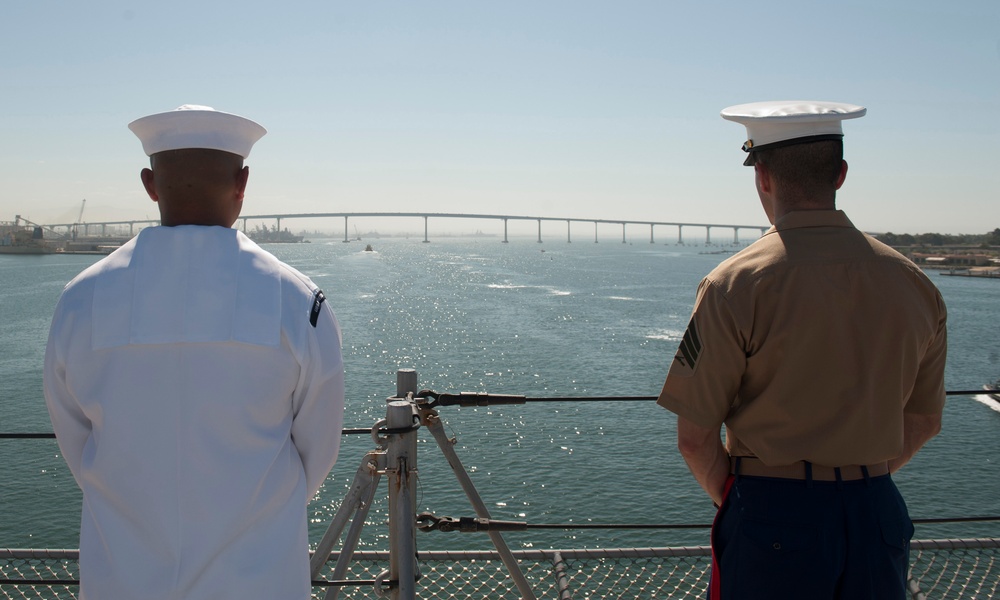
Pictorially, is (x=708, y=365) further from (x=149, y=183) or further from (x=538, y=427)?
(x=538, y=427)

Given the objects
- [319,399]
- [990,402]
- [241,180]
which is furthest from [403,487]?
[990,402]

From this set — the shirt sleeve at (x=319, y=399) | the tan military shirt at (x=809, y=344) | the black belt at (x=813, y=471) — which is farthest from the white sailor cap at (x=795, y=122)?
the shirt sleeve at (x=319, y=399)

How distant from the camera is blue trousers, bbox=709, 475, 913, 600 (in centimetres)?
179

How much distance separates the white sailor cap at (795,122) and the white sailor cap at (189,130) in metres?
1.26

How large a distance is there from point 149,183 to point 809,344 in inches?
61.1

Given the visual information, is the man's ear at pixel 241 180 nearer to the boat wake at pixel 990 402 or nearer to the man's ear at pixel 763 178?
the man's ear at pixel 763 178

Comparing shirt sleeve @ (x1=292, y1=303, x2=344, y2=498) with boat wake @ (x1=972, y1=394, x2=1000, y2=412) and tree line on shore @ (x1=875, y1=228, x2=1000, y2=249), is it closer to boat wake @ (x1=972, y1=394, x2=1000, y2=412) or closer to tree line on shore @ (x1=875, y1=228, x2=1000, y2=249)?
boat wake @ (x1=972, y1=394, x2=1000, y2=412)

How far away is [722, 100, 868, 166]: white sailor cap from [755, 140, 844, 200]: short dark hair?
17 millimetres

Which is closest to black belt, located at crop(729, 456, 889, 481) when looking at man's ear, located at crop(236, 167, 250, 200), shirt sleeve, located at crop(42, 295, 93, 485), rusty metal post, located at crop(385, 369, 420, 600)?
rusty metal post, located at crop(385, 369, 420, 600)

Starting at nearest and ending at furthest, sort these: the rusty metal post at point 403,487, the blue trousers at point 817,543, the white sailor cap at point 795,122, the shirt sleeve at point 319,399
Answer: the shirt sleeve at point 319,399, the blue trousers at point 817,543, the white sailor cap at point 795,122, the rusty metal post at point 403,487

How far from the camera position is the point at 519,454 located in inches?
779

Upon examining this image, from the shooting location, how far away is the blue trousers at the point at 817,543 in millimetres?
1792

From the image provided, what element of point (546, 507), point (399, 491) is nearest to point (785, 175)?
point (399, 491)

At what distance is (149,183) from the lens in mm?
1709
